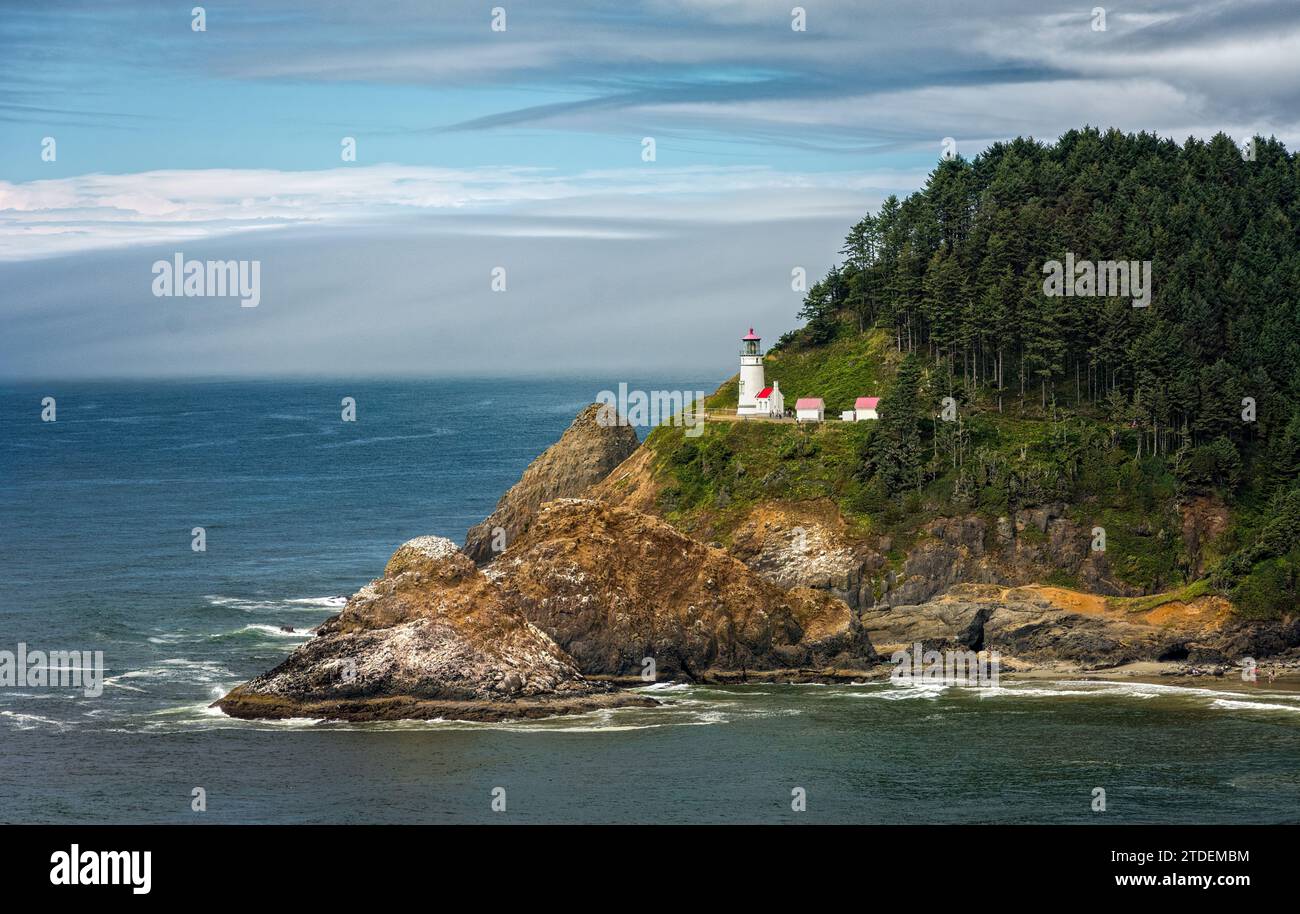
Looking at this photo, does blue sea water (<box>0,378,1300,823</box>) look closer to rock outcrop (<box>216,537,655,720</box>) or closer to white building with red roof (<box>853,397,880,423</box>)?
rock outcrop (<box>216,537,655,720</box>)

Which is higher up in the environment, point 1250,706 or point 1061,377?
point 1061,377

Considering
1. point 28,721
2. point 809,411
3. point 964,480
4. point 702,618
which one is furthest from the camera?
point 809,411

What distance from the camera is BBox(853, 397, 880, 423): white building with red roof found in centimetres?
11700

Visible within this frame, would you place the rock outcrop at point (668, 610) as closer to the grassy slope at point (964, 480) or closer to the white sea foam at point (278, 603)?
the grassy slope at point (964, 480)

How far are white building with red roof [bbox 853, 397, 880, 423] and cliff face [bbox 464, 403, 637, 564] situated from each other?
19398 mm

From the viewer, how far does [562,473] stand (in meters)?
124

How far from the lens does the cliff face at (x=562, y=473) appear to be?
4820 inches

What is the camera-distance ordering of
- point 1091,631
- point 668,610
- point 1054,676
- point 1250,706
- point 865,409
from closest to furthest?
1. point 1250,706
2. point 1054,676
3. point 668,610
4. point 1091,631
5. point 865,409

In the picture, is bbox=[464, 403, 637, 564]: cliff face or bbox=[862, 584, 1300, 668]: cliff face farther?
bbox=[464, 403, 637, 564]: cliff face

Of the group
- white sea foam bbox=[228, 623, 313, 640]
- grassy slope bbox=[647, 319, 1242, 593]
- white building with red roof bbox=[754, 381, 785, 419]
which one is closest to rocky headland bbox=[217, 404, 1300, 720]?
grassy slope bbox=[647, 319, 1242, 593]

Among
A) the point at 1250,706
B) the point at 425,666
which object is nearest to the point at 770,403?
the point at 425,666

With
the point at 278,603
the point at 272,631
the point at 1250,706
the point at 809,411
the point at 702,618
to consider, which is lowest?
the point at 1250,706

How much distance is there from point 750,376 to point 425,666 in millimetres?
48329

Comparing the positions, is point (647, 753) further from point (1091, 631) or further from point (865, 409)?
point (865, 409)
